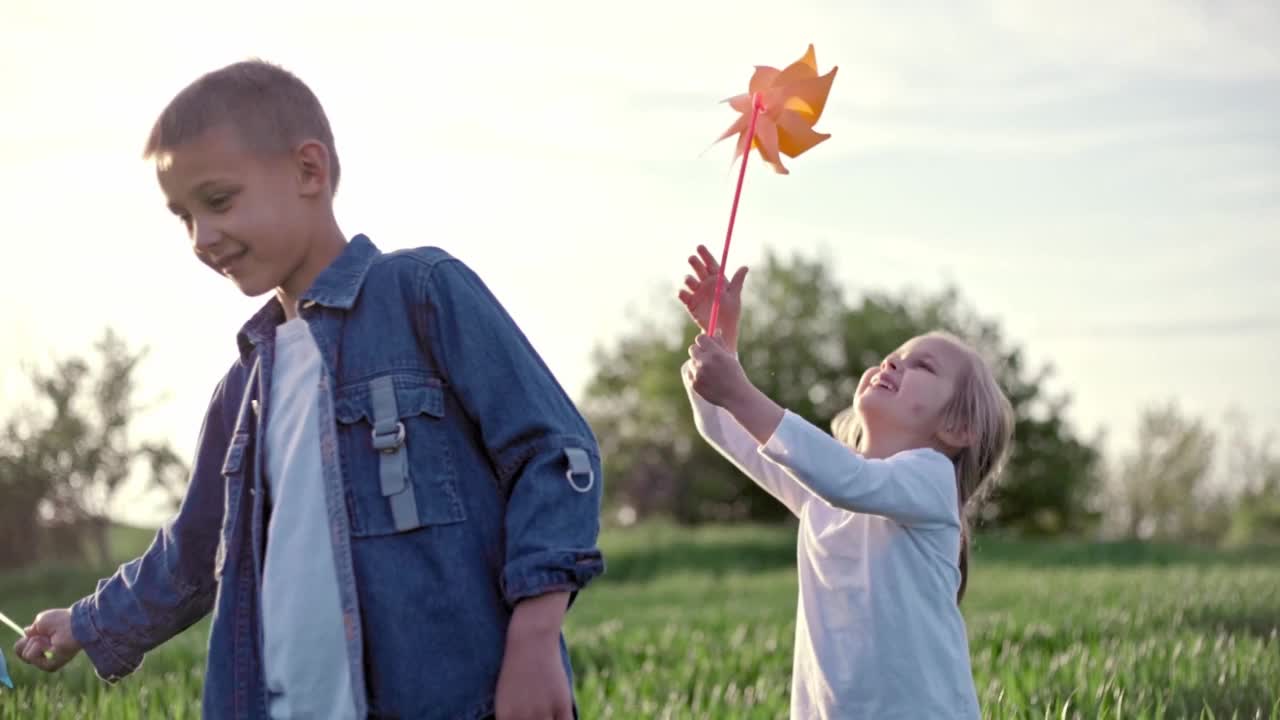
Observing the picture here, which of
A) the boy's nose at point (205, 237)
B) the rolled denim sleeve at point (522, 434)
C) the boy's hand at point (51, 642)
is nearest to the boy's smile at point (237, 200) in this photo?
the boy's nose at point (205, 237)

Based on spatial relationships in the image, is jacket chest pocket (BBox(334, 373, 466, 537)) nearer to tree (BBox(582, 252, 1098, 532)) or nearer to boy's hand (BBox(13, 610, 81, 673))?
Result: boy's hand (BBox(13, 610, 81, 673))

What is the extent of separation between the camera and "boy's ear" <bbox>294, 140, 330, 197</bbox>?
8.15 feet

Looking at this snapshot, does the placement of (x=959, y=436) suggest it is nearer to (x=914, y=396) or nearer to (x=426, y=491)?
(x=914, y=396)

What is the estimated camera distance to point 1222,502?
119ft

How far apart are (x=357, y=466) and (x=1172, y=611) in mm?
6392

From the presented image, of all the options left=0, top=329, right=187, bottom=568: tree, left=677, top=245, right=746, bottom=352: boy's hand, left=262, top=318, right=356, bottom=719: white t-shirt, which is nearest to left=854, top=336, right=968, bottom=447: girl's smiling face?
left=677, top=245, right=746, bottom=352: boy's hand

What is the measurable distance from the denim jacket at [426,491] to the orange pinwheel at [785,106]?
1.26 m

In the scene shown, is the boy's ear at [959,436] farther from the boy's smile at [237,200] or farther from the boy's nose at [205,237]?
the boy's nose at [205,237]

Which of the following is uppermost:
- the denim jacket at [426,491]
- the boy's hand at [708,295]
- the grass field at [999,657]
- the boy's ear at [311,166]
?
the boy's ear at [311,166]

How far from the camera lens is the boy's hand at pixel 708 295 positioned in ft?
11.5

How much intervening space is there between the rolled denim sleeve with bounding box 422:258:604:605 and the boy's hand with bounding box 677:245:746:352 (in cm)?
109

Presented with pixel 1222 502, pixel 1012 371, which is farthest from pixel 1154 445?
pixel 1012 371

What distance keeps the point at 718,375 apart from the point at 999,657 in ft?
10.7

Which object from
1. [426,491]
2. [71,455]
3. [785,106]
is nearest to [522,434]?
[426,491]
